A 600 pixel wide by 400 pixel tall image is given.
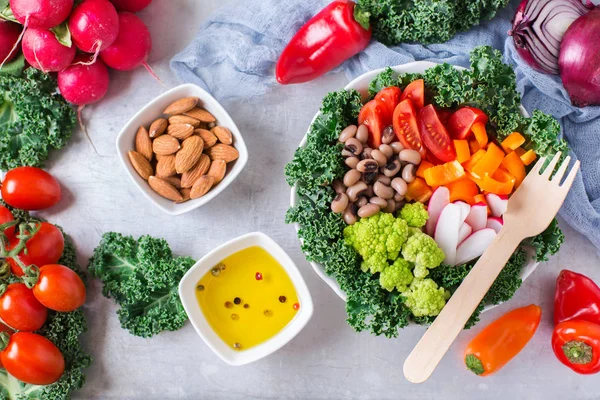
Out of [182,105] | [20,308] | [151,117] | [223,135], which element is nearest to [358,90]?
[223,135]

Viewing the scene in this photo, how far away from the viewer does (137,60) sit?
2.01m

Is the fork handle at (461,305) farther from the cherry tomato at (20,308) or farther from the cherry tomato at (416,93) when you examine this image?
the cherry tomato at (20,308)

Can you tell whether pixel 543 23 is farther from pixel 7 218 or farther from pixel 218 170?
pixel 7 218

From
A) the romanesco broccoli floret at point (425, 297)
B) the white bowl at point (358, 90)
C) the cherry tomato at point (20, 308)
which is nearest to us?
the romanesco broccoli floret at point (425, 297)

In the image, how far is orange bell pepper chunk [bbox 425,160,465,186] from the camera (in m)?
1.72

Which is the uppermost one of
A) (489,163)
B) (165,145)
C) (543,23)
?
(543,23)

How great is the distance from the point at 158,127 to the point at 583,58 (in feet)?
4.04

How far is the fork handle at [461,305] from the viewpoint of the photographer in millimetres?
1694

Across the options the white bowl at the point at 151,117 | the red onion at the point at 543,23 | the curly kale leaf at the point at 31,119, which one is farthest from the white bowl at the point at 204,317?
the red onion at the point at 543,23

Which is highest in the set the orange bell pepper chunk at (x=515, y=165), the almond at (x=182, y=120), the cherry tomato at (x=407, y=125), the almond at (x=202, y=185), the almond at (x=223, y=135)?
the cherry tomato at (x=407, y=125)

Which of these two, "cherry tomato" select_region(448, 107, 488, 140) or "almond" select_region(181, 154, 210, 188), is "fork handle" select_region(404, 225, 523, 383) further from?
"almond" select_region(181, 154, 210, 188)

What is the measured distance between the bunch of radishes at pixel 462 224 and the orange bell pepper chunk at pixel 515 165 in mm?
64

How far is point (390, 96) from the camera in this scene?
174 cm

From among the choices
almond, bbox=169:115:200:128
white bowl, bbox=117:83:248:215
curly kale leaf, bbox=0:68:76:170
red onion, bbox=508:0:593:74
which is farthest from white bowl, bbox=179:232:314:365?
red onion, bbox=508:0:593:74
